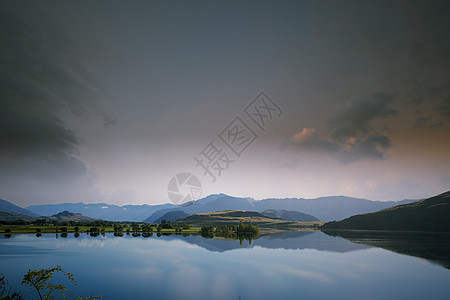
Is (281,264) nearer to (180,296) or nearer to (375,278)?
(375,278)

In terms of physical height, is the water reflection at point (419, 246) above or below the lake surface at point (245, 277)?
below

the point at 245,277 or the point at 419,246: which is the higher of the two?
the point at 245,277

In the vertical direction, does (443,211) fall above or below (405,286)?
above

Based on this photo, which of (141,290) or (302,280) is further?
(302,280)

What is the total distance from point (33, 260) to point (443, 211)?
10304 inches

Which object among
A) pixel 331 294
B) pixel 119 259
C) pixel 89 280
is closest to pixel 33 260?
pixel 119 259

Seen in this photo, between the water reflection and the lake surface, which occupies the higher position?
the lake surface

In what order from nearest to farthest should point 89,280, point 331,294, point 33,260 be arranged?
point 331,294 < point 89,280 < point 33,260

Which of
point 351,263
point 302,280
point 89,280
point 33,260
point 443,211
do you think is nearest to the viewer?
point 89,280

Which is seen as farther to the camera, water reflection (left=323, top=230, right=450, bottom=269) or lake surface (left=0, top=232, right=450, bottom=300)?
water reflection (left=323, top=230, right=450, bottom=269)

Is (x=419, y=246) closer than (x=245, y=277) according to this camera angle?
No

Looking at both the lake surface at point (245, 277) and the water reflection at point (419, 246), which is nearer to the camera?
the lake surface at point (245, 277)

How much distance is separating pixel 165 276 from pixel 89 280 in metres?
12.0

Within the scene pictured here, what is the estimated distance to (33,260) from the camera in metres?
54.2
